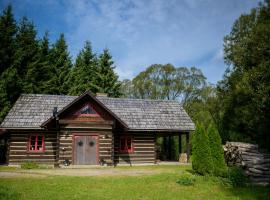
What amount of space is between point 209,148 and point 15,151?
15.0 metres

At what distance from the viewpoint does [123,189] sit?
12.2 meters

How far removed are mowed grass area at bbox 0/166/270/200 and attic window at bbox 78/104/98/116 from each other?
894cm

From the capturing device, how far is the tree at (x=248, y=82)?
21750mm

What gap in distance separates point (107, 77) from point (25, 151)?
22014 millimetres

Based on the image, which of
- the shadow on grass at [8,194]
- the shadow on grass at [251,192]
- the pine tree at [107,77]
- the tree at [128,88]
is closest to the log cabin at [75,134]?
the shadow on grass at [8,194]

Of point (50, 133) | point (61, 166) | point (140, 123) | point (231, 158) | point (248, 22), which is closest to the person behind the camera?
point (231, 158)

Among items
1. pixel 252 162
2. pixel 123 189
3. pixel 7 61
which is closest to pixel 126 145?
pixel 252 162

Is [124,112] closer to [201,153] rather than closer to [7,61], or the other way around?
[201,153]

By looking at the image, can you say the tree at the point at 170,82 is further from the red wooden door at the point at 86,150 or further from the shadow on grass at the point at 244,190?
the shadow on grass at the point at 244,190

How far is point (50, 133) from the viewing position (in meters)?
23.5

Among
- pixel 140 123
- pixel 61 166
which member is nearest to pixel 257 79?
pixel 140 123

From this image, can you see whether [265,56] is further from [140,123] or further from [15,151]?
[15,151]

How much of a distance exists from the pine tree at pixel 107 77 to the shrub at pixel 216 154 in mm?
27946

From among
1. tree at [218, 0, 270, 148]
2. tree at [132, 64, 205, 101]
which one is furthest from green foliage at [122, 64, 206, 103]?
tree at [218, 0, 270, 148]
